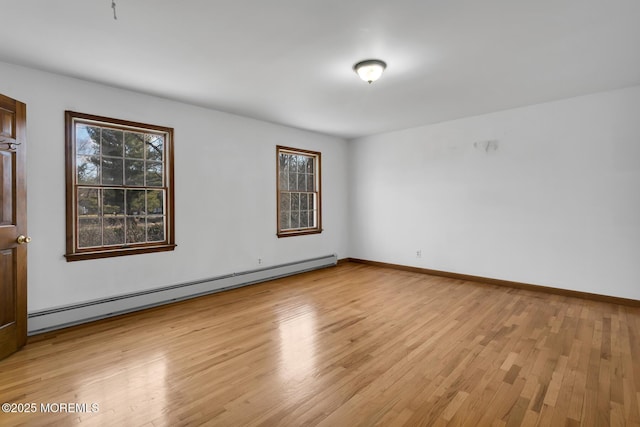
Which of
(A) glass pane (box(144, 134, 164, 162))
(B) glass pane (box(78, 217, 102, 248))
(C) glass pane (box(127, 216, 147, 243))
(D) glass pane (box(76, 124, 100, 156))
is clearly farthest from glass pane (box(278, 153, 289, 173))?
(B) glass pane (box(78, 217, 102, 248))

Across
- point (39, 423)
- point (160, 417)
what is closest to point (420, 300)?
point (160, 417)

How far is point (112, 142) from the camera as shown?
3.78m

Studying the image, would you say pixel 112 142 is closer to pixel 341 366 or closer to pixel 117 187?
pixel 117 187

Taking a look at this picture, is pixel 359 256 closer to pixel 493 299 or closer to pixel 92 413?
pixel 493 299

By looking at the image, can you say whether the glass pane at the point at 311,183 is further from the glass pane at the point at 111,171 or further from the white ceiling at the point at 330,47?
the glass pane at the point at 111,171

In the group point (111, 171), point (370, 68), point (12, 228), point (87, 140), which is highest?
point (370, 68)

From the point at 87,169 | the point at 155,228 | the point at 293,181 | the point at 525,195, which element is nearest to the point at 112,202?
the point at 87,169

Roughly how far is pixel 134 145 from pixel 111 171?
1.47ft

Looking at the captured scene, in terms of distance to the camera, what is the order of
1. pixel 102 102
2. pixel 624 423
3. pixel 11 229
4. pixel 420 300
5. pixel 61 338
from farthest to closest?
1. pixel 420 300
2. pixel 102 102
3. pixel 61 338
4. pixel 11 229
5. pixel 624 423

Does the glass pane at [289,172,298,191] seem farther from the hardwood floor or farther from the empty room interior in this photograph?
the hardwood floor

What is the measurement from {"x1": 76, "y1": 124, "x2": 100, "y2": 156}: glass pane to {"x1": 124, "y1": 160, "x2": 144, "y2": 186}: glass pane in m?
0.33

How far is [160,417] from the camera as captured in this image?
186cm

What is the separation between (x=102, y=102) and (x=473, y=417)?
462 cm

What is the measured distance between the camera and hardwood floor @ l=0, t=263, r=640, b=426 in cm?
191
